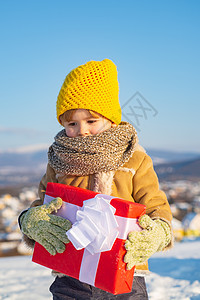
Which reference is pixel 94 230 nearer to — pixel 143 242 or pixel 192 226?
pixel 143 242

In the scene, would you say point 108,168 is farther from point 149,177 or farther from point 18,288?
point 18,288

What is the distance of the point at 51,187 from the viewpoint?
134 cm

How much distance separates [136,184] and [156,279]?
179 centimetres

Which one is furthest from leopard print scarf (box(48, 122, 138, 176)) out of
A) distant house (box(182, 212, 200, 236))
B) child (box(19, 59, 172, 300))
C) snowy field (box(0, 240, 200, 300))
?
distant house (box(182, 212, 200, 236))

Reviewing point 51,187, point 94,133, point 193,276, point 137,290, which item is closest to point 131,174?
point 94,133

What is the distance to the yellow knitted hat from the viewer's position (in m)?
1.44

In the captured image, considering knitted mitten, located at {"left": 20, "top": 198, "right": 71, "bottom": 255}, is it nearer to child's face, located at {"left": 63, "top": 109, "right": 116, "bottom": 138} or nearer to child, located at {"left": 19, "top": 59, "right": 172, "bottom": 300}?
child, located at {"left": 19, "top": 59, "right": 172, "bottom": 300}

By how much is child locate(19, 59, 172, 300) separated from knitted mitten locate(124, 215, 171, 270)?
15 millimetres

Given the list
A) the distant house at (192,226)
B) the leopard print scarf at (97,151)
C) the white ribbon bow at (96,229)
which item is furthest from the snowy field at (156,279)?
the distant house at (192,226)

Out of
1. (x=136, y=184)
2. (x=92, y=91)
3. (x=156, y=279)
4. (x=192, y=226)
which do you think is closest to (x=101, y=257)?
(x=136, y=184)

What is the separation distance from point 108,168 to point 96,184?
0.09 meters

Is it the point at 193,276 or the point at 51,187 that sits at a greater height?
the point at 51,187

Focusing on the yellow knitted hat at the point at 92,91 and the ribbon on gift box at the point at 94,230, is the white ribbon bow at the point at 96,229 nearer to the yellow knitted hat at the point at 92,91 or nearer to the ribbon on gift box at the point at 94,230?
the ribbon on gift box at the point at 94,230

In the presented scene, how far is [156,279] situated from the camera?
283 centimetres
